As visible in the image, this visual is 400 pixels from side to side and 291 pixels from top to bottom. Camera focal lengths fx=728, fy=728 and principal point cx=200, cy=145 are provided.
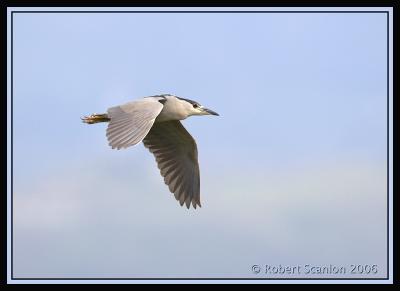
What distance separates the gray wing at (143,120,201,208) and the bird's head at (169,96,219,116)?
1.91 feet

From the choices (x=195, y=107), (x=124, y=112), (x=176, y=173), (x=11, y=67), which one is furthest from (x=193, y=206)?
(x=11, y=67)

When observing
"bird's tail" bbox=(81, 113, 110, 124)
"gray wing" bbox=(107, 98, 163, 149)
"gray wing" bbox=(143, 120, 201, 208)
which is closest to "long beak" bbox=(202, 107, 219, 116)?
"gray wing" bbox=(143, 120, 201, 208)

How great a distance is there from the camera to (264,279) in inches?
300

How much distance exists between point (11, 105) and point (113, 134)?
7.01ft

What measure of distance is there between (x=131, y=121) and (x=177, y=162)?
7.69 feet

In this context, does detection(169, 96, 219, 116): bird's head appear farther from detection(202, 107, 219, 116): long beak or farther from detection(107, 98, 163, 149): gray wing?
detection(107, 98, 163, 149): gray wing

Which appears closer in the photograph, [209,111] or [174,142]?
[209,111]

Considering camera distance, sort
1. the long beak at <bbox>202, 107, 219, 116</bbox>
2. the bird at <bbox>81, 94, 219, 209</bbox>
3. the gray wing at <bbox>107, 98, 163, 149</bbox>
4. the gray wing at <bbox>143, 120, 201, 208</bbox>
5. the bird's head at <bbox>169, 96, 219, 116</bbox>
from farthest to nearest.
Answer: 1. the gray wing at <bbox>143, 120, 201, 208</bbox>
2. the long beak at <bbox>202, 107, 219, 116</bbox>
3. the bird's head at <bbox>169, 96, 219, 116</bbox>
4. the bird at <bbox>81, 94, 219, 209</bbox>
5. the gray wing at <bbox>107, 98, 163, 149</bbox>

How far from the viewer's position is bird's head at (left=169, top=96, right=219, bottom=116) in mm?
9164

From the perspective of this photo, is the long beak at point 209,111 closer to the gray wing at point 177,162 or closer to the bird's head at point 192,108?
the bird's head at point 192,108

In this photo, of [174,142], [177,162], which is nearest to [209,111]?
[174,142]

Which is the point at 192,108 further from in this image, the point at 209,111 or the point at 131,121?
the point at 131,121

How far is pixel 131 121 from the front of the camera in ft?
25.5

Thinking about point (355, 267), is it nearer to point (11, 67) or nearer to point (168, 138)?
point (168, 138)
